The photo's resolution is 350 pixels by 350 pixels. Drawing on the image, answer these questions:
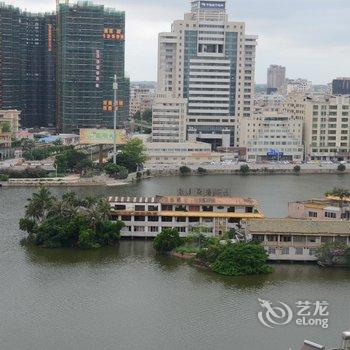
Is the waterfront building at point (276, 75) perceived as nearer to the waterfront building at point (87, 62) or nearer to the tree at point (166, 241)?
the waterfront building at point (87, 62)

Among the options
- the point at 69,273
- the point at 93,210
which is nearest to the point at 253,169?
the point at 93,210

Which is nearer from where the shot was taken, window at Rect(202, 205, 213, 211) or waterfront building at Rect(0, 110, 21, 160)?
window at Rect(202, 205, 213, 211)

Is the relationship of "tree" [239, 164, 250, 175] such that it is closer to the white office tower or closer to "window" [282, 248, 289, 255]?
the white office tower

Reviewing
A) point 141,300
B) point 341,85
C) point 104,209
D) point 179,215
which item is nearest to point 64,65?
point 179,215

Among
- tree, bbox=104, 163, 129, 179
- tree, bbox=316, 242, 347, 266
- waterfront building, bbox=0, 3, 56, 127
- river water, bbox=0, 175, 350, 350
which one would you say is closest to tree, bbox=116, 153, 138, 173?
tree, bbox=104, 163, 129, 179

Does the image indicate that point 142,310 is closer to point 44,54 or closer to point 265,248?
point 265,248

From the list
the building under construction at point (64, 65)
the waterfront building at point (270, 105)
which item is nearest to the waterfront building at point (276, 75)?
the waterfront building at point (270, 105)

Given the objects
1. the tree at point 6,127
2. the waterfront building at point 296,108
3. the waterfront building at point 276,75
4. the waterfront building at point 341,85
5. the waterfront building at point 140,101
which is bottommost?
the tree at point 6,127
